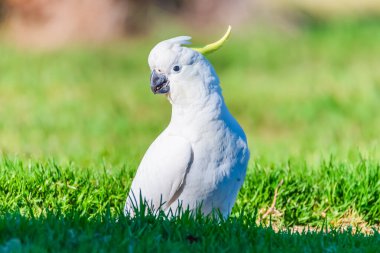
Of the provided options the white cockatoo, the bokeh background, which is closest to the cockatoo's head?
the white cockatoo

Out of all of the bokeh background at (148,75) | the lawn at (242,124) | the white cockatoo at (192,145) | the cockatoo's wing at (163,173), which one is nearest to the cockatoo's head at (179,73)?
the white cockatoo at (192,145)

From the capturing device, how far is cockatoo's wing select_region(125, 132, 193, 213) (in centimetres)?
376

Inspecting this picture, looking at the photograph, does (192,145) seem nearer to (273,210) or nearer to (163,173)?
(163,173)

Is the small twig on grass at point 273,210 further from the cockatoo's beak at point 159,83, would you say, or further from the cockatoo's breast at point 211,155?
the cockatoo's beak at point 159,83

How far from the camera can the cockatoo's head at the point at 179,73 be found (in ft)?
12.6

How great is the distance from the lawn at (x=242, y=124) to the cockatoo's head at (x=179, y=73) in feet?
1.99

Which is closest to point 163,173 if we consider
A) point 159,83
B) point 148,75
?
point 159,83

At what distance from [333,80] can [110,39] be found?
3381mm

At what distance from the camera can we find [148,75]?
1039cm

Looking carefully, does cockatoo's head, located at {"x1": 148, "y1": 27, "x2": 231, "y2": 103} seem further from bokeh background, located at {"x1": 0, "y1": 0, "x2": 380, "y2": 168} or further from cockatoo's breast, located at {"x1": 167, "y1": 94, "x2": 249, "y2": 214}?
bokeh background, located at {"x1": 0, "y1": 0, "x2": 380, "y2": 168}

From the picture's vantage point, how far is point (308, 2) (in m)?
16.5

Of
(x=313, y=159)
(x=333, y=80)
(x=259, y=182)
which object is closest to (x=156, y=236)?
(x=259, y=182)

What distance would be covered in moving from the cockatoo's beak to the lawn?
2.06ft

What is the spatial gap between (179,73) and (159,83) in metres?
0.11
